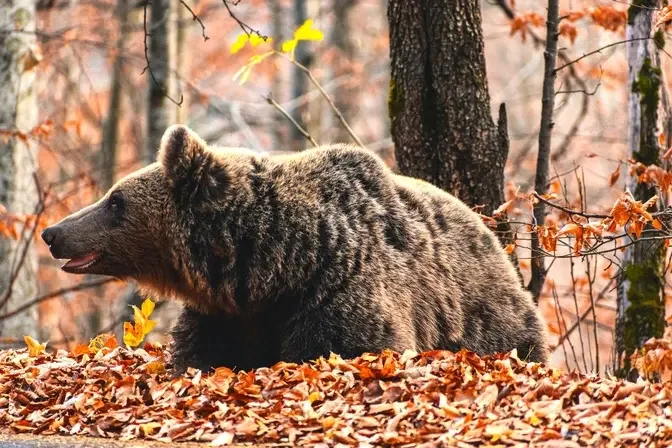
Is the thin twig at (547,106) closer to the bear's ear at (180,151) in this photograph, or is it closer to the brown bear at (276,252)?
the brown bear at (276,252)

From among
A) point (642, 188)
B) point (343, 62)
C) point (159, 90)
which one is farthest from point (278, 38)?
point (642, 188)

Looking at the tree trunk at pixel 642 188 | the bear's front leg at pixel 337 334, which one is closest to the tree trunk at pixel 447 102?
the tree trunk at pixel 642 188

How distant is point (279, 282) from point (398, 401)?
4.67 ft

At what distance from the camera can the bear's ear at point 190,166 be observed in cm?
607

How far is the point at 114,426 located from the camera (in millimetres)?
4836

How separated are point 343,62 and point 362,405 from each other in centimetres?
1940

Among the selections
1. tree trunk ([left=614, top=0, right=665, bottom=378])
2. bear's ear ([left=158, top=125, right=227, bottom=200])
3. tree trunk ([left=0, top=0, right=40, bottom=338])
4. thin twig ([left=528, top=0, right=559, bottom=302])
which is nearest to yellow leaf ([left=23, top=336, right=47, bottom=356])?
bear's ear ([left=158, top=125, right=227, bottom=200])

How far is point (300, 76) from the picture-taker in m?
17.4

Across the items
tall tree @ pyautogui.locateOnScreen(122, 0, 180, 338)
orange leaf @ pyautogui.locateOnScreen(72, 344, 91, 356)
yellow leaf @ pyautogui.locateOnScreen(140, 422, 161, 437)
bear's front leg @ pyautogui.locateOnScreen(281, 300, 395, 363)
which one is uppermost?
tall tree @ pyautogui.locateOnScreen(122, 0, 180, 338)

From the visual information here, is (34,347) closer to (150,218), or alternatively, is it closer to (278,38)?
(150,218)

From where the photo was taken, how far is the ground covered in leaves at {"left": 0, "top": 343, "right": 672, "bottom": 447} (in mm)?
4285

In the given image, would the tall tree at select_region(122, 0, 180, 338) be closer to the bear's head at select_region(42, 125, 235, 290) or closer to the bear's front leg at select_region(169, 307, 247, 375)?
the bear's front leg at select_region(169, 307, 247, 375)

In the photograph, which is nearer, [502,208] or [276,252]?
[276,252]

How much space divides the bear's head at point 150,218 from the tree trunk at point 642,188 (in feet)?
10.4
